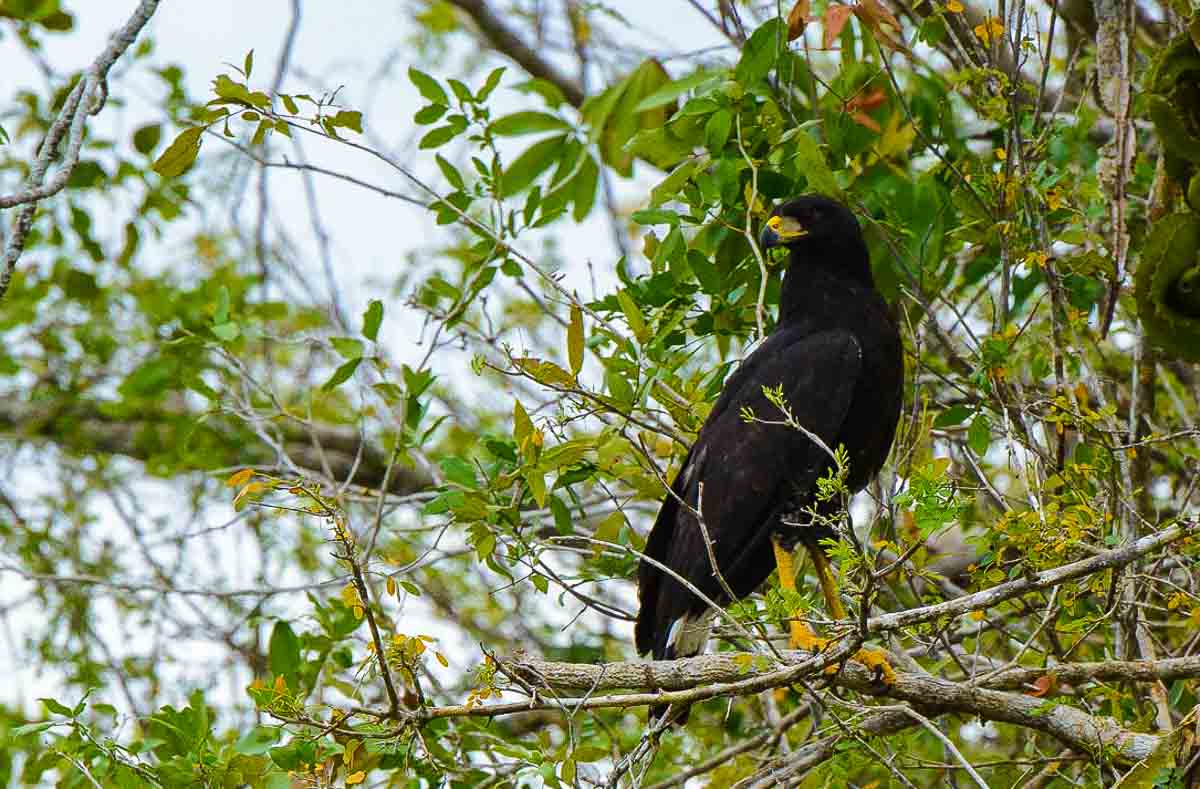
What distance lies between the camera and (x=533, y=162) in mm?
4727

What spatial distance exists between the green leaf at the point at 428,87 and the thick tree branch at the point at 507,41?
2.61m

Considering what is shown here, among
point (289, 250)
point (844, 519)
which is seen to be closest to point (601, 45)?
point (289, 250)

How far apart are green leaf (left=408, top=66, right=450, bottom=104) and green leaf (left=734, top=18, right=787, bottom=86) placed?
3.10 ft

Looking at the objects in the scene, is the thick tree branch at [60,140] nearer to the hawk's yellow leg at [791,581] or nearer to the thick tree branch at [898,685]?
the thick tree branch at [898,685]

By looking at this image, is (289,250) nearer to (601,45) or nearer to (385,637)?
(601,45)

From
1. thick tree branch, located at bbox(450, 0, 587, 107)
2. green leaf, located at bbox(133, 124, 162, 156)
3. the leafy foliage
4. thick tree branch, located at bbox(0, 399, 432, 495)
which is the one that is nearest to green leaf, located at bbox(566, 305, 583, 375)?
the leafy foliage

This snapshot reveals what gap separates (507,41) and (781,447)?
12.0 feet

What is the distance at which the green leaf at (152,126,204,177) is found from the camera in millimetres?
3680

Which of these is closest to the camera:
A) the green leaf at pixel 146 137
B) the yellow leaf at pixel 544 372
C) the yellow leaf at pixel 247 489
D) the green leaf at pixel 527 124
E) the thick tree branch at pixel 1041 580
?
the thick tree branch at pixel 1041 580

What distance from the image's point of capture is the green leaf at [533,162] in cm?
468

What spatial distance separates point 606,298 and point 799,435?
0.70 m

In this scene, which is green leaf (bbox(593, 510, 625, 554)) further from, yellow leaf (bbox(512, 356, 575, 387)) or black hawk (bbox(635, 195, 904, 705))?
yellow leaf (bbox(512, 356, 575, 387))

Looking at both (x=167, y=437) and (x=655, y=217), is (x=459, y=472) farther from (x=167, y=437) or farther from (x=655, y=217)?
(x=167, y=437)

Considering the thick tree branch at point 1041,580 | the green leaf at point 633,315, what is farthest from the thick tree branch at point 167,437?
the thick tree branch at point 1041,580
